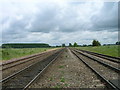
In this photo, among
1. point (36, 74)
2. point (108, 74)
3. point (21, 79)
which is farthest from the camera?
point (36, 74)

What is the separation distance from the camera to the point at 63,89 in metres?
6.62

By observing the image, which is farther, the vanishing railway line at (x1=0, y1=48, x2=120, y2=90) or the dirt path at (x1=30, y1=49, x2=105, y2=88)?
the vanishing railway line at (x1=0, y1=48, x2=120, y2=90)

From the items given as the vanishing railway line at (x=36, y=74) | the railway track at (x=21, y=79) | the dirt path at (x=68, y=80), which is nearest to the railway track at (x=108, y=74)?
→ the vanishing railway line at (x=36, y=74)

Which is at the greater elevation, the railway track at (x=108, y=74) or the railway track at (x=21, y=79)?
the railway track at (x=108, y=74)

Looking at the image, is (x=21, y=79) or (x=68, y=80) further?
(x=21, y=79)

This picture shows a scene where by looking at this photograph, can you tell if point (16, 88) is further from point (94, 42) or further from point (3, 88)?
point (94, 42)

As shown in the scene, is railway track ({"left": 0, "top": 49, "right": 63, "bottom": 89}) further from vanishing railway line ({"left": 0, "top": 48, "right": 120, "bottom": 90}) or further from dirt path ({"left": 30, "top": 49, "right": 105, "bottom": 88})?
dirt path ({"left": 30, "top": 49, "right": 105, "bottom": 88})

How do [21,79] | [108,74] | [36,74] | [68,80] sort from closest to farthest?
1. [68,80]
2. [21,79]
3. [108,74]
4. [36,74]

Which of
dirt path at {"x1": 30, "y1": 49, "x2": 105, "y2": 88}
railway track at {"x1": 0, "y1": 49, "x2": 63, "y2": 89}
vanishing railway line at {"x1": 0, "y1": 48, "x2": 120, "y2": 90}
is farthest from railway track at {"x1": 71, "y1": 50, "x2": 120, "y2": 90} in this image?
railway track at {"x1": 0, "y1": 49, "x2": 63, "y2": 89}

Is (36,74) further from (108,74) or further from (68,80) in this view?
(108,74)

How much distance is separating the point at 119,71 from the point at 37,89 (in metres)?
6.54

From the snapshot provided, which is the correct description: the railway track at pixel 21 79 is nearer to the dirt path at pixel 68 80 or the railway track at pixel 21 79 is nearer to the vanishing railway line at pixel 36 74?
the vanishing railway line at pixel 36 74

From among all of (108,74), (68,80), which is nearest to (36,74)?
(68,80)

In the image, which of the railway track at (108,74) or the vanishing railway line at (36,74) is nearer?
the railway track at (108,74)
